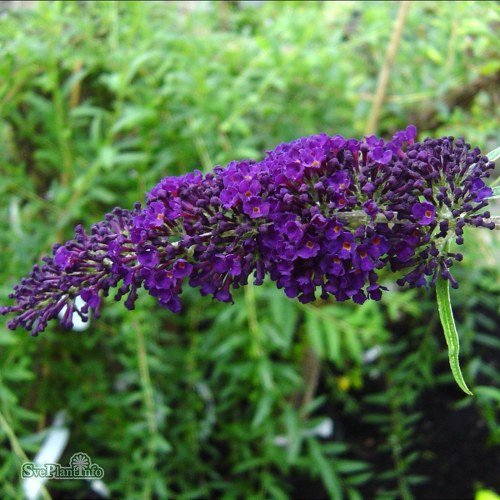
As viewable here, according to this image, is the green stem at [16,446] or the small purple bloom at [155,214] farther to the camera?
the green stem at [16,446]

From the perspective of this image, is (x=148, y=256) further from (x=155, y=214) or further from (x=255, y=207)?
(x=255, y=207)

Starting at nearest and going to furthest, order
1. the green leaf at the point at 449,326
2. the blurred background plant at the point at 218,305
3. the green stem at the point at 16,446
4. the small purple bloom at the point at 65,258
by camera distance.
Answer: the green leaf at the point at 449,326
the small purple bloom at the point at 65,258
the green stem at the point at 16,446
the blurred background plant at the point at 218,305

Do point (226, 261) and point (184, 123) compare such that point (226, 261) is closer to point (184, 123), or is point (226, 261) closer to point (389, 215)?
point (389, 215)

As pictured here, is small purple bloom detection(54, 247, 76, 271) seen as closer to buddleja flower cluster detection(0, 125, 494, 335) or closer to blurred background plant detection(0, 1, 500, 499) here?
buddleja flower cluster detection(0, 125, 494, 335)

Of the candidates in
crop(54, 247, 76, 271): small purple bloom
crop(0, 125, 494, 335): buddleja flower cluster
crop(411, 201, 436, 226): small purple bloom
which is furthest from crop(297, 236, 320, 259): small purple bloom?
crop(54, 247, 76, 271): small purple bloom

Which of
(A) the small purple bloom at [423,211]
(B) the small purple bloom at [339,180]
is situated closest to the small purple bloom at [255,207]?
(B) the small purple bloom at [339,180]

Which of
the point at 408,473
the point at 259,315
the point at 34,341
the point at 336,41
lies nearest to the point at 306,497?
the point at 408,473

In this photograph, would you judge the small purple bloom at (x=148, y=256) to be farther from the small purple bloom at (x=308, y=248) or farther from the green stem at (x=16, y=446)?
the green stem at (x=16, y=446)

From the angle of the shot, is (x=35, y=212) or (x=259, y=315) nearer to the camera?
(x=259, y=315)

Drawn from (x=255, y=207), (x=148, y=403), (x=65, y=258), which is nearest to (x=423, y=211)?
(x=255, y=207)
